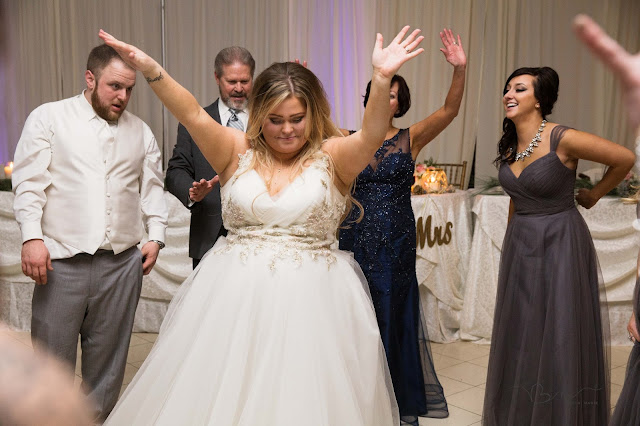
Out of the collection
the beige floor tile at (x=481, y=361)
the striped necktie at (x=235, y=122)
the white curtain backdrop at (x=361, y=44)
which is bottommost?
the beige floor tile at (x=481, y=361)

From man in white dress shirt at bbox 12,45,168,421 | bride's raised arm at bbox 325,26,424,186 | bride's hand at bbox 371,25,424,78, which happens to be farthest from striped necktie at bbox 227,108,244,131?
bride's hand at bbox 371,25,424,78

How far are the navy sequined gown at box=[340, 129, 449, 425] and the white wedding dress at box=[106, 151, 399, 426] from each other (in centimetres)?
106

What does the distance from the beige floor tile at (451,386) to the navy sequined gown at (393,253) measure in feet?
1.63

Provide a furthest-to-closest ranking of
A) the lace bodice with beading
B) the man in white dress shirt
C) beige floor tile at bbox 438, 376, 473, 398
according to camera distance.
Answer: beige floor tile at bbox 438, 376, 473, 398, the man in white dress shirt, the lace bodice with beading

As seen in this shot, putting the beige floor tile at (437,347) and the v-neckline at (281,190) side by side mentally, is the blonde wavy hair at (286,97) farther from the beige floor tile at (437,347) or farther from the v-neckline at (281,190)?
the beige floor tile at (437,347)

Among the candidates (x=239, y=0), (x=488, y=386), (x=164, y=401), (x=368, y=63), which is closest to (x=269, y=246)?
(x=164, y=401)

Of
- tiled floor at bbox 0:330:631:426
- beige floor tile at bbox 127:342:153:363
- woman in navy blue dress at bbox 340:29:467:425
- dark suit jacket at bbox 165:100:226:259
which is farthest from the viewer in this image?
beige floor tile at bbox 127:342:153:363

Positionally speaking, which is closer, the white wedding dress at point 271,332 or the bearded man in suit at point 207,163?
the white wedding dress at point 271,332

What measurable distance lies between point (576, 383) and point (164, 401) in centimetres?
174

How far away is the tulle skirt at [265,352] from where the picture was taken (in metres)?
1.96

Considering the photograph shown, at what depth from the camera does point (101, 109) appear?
291 cm

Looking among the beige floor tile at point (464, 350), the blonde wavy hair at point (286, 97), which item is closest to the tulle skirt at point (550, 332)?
the blonde wavy hair at point (286, 97)

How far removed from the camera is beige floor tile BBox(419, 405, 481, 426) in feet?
11.5

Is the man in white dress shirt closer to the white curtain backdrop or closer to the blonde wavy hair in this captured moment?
the blonde wavy hair
